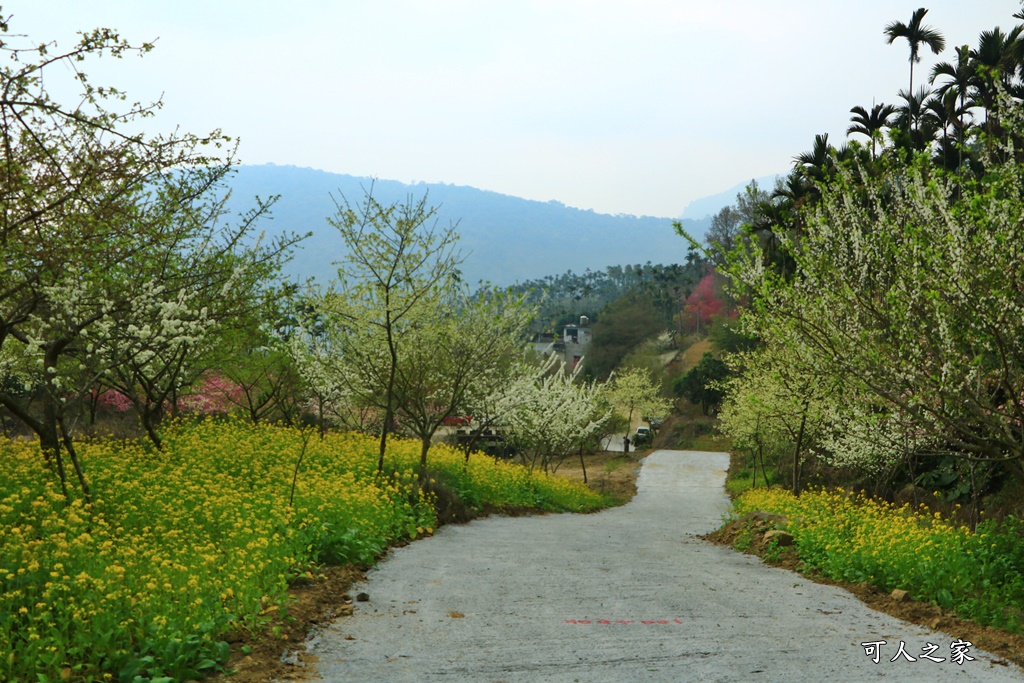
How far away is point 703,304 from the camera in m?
106

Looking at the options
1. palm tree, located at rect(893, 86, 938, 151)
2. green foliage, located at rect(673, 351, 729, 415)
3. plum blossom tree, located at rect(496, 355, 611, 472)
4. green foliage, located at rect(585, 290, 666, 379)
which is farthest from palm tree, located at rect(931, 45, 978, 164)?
green foliage, located at rect(585, 290, 666, 379)

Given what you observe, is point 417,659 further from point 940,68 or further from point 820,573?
point 940,68

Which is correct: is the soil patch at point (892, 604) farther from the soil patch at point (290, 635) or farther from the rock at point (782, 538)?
the soil patch at point (290, 635)

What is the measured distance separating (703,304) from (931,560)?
97940 mm

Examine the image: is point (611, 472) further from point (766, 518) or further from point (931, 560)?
point (931, 560)

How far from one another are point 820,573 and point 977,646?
4216 millimetres

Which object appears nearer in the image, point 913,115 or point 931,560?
point 931,560

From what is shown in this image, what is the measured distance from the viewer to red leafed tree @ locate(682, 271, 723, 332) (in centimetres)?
10425

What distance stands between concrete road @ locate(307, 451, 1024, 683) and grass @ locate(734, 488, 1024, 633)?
0.66 m

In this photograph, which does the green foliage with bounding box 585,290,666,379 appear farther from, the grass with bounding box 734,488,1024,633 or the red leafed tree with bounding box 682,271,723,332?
the grass with bounding box 734,488,1024,633

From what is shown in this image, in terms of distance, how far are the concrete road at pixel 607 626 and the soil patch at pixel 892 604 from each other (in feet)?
0.82

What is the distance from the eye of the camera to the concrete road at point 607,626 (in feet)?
22.4

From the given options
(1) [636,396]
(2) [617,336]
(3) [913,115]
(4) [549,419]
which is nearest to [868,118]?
(3) [913,115]

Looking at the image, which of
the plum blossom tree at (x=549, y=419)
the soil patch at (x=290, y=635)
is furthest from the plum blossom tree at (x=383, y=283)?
the plum blossom tree at (x=549, y=419)
